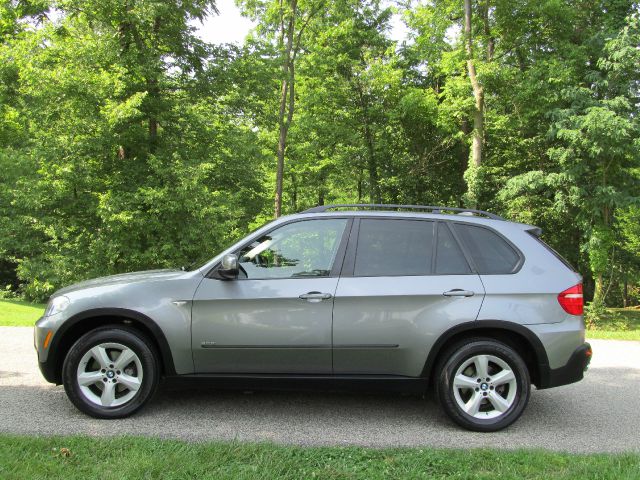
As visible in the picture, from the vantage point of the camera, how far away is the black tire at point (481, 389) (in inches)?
159

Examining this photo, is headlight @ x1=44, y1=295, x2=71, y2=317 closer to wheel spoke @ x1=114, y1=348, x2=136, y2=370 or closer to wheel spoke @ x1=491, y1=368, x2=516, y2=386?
wheel spoke @ x1=114, y1=348, x2=136, y2=370

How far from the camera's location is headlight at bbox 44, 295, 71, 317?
4168mm

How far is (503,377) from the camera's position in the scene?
407 centimetres

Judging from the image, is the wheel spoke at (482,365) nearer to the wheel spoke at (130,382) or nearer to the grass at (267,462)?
the grass at (267,462)

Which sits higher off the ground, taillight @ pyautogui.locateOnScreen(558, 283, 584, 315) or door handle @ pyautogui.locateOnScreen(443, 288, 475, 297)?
door handle @ pyautogui.locateOnScreen(443, 288, 475, 297)

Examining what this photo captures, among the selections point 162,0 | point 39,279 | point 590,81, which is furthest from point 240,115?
point 590,81

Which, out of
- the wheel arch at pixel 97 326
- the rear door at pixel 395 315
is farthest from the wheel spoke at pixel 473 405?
the wheel arch at pixel 97 326

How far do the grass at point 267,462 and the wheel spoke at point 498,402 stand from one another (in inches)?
21.4

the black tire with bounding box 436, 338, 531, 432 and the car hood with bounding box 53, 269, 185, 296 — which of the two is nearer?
the black tire with bounding box 436, 338, 531, 432

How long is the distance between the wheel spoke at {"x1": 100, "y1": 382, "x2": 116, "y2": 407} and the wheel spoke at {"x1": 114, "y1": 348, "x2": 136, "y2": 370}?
17 centimetres

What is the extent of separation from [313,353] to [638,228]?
978 inches

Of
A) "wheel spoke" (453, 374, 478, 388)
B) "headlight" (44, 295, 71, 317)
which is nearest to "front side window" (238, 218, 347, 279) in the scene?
"wheel spoke" (453, 374, 478, 388)

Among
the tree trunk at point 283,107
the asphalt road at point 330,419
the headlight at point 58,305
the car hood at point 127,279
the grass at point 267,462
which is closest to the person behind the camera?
the grass at point 267,462

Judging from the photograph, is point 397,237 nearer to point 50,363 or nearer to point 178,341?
point 178,341
